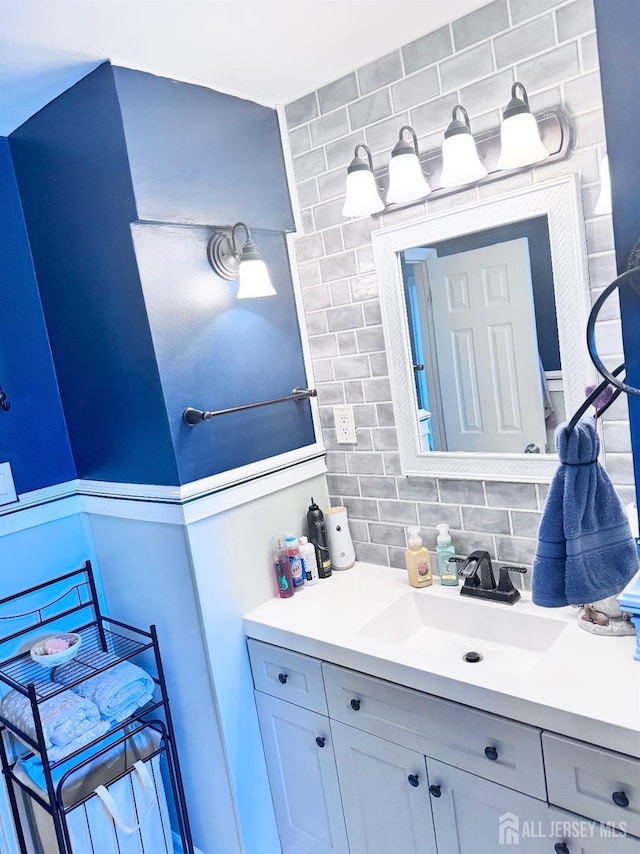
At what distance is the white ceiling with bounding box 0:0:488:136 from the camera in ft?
4.79

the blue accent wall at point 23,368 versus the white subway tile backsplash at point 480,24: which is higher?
the white subway tile backsplash at point 480,24

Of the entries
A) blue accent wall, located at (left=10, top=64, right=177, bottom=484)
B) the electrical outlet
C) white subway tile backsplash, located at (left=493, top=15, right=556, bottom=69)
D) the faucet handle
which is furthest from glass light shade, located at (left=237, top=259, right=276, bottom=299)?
the faucet handle

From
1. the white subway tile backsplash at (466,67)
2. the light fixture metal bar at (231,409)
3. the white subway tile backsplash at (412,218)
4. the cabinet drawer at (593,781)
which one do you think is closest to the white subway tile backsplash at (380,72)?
the white subway tile backsplash at (412,218)

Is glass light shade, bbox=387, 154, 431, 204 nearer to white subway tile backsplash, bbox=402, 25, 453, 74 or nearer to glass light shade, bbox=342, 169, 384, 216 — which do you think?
glass light shade, bbox=342, 169, 384, 216

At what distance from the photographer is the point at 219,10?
1497mm

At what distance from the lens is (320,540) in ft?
6.91

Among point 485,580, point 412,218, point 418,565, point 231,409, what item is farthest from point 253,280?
point 485,580

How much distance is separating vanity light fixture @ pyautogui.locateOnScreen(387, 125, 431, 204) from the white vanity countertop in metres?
1.17

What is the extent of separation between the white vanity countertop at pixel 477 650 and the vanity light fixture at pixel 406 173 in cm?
117

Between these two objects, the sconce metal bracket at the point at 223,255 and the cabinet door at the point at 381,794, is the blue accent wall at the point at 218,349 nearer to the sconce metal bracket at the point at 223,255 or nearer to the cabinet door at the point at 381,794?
the sconce metal bracket at the point at 223,255

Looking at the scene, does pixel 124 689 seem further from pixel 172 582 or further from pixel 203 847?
pixel 203 847

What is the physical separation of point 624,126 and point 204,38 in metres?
1.32

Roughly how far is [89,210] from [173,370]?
0.54 m

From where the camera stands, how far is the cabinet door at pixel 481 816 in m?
1.35
